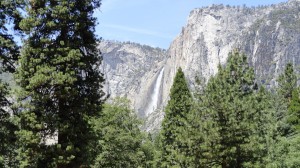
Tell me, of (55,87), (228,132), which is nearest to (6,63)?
(55,87)

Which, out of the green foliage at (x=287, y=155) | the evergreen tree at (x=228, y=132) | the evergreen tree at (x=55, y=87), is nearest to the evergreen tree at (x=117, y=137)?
the evergreen tree at (x=228, y=132)

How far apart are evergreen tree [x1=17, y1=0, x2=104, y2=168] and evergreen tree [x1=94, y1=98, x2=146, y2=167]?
1735 cm

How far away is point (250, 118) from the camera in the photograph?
23.3 m

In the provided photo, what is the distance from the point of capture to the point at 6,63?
1950 cm

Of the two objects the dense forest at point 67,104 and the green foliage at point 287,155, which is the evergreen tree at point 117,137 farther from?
the green foliage at point 287,155

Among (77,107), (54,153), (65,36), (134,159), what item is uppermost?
(65,36)

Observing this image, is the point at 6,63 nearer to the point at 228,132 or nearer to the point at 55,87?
the point at 55,87

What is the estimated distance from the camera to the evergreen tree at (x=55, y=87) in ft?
55.5

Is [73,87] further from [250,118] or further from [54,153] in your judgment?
[250,118]

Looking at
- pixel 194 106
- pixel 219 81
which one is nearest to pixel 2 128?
pixel 194 106

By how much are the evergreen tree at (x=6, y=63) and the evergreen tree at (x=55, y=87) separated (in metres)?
1.04

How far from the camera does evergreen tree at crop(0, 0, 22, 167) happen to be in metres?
18.4

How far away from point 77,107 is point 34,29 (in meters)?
3.90

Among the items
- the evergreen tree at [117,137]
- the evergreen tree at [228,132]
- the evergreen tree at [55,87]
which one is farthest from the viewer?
the evergreen tree at [117,137]
